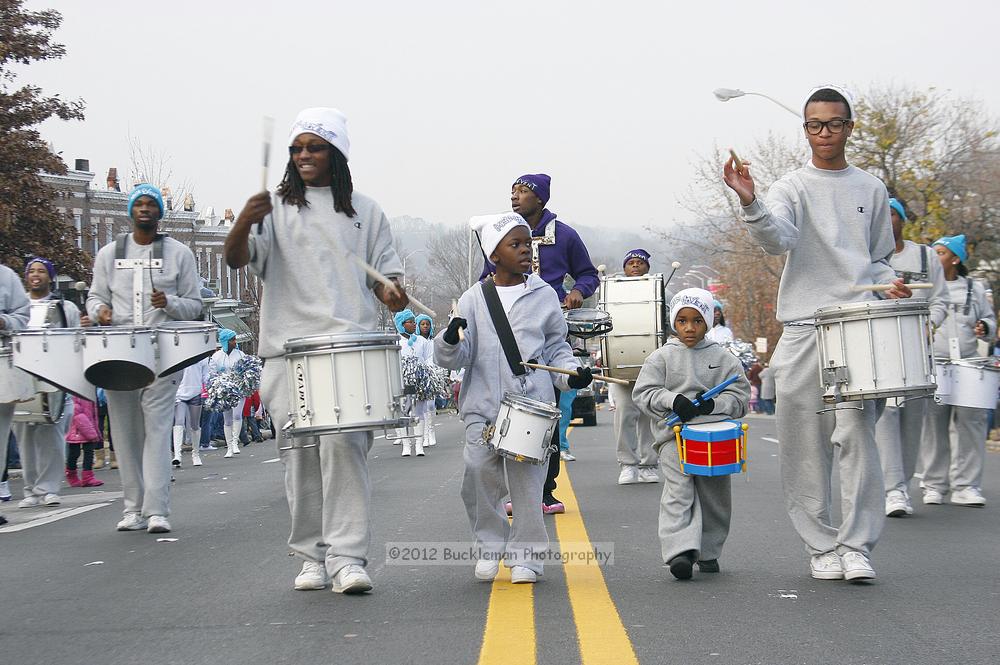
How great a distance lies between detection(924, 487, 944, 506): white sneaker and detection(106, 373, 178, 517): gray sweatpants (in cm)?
600

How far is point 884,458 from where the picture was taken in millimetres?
10336

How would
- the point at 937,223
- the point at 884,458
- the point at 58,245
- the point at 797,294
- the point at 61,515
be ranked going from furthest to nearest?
1. the point at 937,223
2. the point at 58,245
3. the point at 61,515
4. the point at 884,458
5. the point at 797,294

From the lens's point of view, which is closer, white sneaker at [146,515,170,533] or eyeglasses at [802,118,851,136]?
eyeglasses at [802,118,851,136]

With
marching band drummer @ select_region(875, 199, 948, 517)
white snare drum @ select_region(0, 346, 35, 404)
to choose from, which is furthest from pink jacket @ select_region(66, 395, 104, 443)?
marching band drummer @ select_region(875, 199, 948, 517)

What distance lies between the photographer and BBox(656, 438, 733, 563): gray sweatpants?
278 inches

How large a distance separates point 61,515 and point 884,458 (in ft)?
21.5

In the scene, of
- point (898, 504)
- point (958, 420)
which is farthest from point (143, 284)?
point (958, 420)

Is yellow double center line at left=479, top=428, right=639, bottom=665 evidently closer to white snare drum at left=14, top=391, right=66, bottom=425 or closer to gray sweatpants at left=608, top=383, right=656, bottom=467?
gray sweatpants at left=608, top=383, right=656, bottom=467

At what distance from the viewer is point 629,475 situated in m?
12.3

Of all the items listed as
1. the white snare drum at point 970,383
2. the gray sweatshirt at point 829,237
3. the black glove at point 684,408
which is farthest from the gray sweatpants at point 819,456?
the white snare drum at point 970,383

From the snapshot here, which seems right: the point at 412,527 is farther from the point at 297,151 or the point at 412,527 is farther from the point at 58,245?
the point at 58,245

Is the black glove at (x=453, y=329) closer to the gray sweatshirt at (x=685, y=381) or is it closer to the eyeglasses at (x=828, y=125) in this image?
the gray sweatshirt at (x=685, y=381)

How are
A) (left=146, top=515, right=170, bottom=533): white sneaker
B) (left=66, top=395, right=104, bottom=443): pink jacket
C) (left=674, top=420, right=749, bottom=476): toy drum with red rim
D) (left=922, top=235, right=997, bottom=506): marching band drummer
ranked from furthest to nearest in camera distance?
(left=66, top=395, right=104, bottom=443): pink jacket
(left=922, top=235, right=997, bottom=506): marching band drummer
(left=146, top=515, right=170, bottom=533): white sneaker
(left=674, top=420, right=749, bottom=476): toy drum with red rim

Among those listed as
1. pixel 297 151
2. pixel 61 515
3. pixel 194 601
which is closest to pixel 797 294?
pixel 297 151
